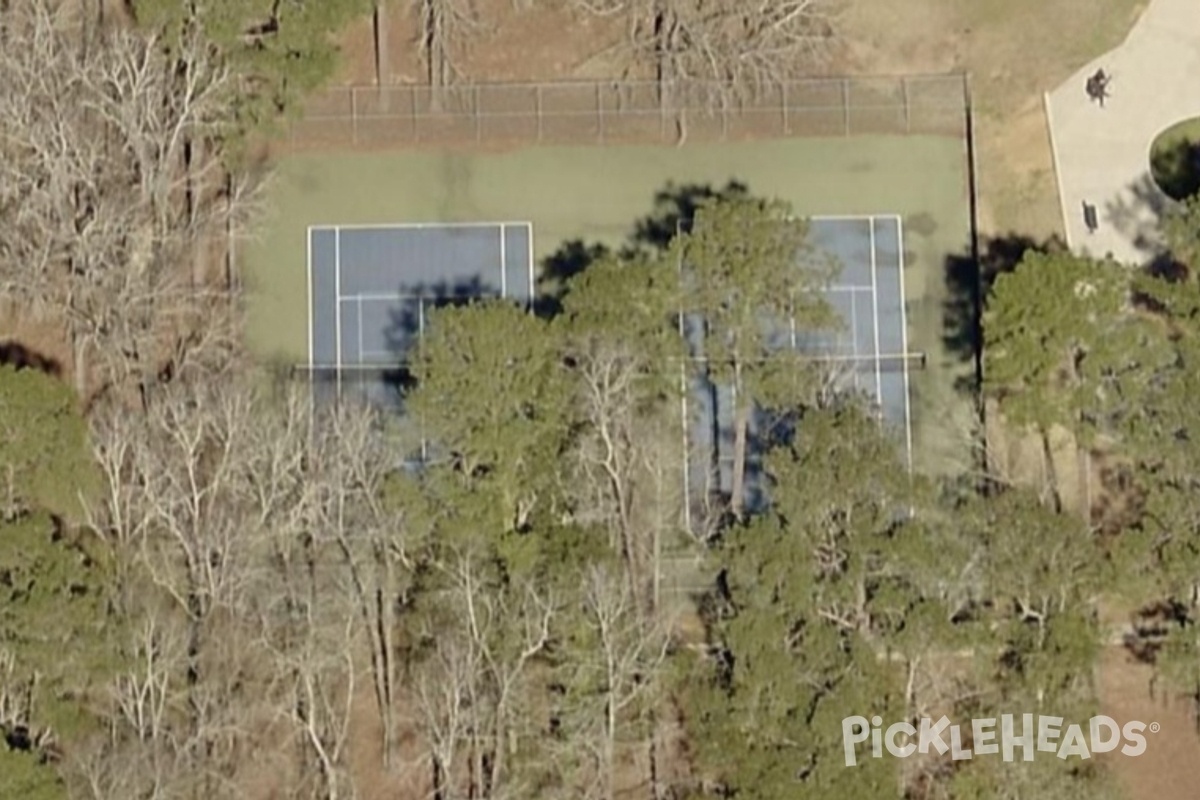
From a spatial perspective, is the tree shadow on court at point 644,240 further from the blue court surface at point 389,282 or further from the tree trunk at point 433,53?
the tree trunk at point 433,53

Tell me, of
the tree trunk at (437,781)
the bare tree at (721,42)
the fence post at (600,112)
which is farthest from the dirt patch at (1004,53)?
the tree trunk at (437,781)

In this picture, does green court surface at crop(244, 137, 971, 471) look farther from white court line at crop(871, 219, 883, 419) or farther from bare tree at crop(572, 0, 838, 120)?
bare tree at crop(572, 0, 838, 120)

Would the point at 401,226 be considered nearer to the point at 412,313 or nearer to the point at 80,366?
the point at 412,313

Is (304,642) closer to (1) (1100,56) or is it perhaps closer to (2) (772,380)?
(2) (772,380)

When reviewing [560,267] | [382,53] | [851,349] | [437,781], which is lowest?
[437,781]

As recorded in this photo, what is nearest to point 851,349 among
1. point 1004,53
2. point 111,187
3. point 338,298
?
point 1004,53

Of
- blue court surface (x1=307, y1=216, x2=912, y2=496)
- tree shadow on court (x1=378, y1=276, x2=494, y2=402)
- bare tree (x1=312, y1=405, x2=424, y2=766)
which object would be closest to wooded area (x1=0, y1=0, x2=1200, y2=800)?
bare tree (x1=312, y1=405, x2=424, y2=766)
